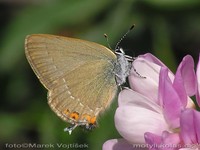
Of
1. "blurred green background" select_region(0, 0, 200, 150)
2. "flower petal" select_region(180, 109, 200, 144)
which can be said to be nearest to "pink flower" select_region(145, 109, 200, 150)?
"flower petal" select_region(180, 109, 200, 144)

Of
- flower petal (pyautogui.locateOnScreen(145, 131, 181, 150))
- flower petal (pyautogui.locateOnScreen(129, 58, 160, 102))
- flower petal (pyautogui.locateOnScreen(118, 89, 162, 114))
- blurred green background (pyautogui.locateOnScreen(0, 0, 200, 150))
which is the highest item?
flower petal (pyautogui.locateOnScreen(129, 58, 160, 102))

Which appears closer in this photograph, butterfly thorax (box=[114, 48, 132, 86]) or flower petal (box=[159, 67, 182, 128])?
flower petal (box=[159, 67, 182, 128])

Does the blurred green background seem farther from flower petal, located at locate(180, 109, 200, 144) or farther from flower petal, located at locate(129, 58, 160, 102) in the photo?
flower petal, located at locate(180, 109, 200, 144)

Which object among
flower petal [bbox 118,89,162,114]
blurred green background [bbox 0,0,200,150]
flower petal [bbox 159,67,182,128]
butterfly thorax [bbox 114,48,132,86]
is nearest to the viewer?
flower petal [bbox 159,67,182,128]

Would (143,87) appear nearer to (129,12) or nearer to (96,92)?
(96,92)

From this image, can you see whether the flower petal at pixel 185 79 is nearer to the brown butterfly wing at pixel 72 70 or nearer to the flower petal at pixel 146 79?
the flower petal at pixel 146 79

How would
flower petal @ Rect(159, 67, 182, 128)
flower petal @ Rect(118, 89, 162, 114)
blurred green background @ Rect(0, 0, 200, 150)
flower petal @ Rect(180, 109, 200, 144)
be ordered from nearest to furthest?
flower petal @ Rect(180, 109, 200, 144)
flower petal @ Rect(159, 67, 182, 128)
flower petal @ Rect(118, 89, 162, 114)
blurred green background @ Rect(0, 0, 200, 150)
